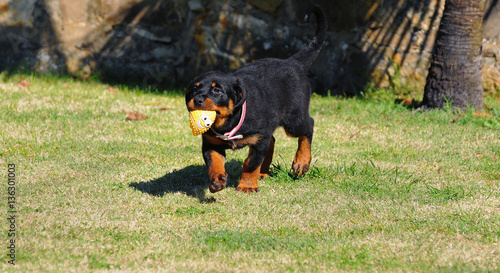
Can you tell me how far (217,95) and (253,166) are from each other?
83 cm

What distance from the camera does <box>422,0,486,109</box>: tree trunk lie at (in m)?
7.20

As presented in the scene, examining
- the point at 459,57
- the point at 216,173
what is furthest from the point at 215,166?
the point at 459,57

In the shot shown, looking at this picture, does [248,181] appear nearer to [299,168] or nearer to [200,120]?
[299,168]

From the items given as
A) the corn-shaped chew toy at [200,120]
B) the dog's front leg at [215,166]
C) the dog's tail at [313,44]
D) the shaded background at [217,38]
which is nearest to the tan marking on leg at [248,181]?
the dog's front leg at [215,166]

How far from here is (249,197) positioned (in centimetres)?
459

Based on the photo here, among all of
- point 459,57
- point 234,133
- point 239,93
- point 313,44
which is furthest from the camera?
point 459,57

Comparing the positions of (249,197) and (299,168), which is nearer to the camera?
(249,197)

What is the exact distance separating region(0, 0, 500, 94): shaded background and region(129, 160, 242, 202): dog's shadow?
3.67 m

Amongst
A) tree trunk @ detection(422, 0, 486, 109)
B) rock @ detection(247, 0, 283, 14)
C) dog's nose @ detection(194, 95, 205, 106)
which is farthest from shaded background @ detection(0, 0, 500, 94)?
dog's nose @ detection(194, 95, 205, 106)

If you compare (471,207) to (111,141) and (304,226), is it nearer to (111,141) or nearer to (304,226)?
(304,226)

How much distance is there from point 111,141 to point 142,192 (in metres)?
1.66

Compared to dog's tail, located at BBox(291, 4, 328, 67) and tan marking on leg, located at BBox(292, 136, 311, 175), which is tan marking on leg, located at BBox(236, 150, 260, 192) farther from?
dog's tail, located at BBox(291, 4, 328, 67)

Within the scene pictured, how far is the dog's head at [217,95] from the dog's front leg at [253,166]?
0.48 metres

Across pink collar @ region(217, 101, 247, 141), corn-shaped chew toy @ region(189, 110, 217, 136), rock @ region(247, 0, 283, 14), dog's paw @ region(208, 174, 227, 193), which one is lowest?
dog's paw @ region(208, 174, 227, 193)
